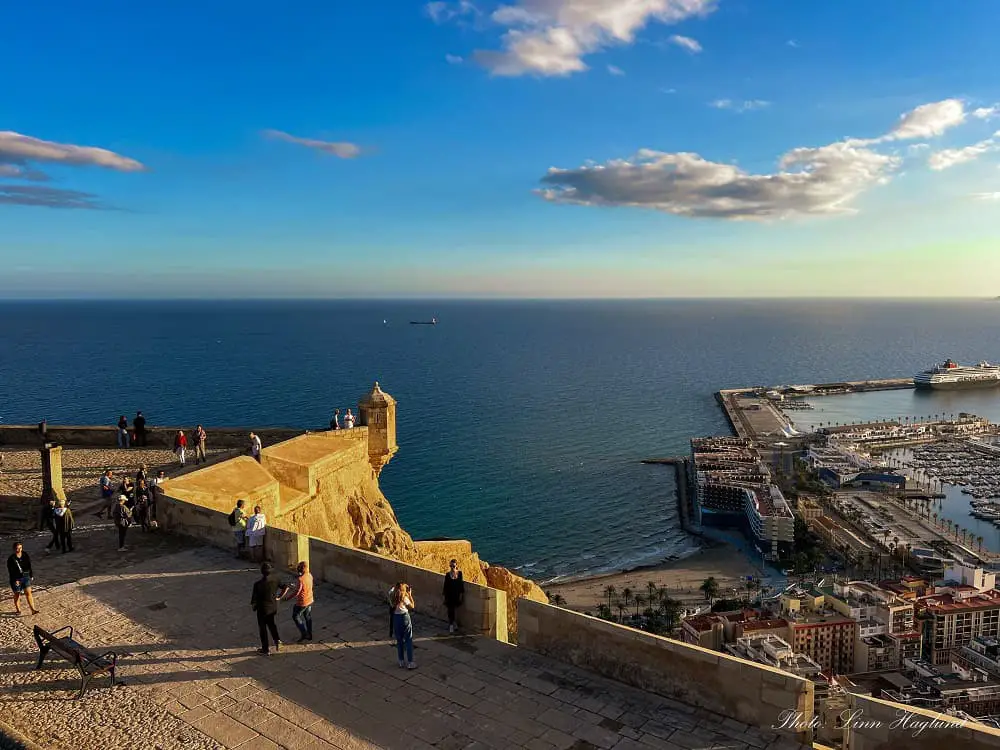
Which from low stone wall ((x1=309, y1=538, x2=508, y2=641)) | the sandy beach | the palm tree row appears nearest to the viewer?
low stone wall ((x1=309, y1=538, x2=508, y2=641))

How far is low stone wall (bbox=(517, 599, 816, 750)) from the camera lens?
6.02 metres

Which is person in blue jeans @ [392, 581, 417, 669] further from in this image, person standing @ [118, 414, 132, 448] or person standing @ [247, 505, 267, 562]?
person standing @ [118, 414, 132, 448]

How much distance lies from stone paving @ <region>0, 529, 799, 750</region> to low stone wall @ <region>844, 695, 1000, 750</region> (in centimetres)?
61

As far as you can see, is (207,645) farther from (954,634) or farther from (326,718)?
(954,634)

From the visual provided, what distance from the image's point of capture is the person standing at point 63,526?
1133cm

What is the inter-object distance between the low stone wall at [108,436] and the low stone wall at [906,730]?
18040 mm

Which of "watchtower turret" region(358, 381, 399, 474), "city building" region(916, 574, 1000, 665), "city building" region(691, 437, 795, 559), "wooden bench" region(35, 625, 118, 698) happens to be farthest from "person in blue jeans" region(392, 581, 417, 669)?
"city building" region(691, 437, 795, 559)

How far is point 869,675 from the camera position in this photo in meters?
34.8

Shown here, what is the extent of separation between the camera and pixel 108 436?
841 inches

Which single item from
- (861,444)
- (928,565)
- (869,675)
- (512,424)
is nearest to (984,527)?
(928,565)

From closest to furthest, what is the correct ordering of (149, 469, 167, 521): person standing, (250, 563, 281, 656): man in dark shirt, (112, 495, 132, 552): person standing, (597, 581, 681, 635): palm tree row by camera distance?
(250, 563, 281, 656): man in dark shirt
(112, 495, 132, 552): person standing
(149, 469, 167, 521): person standing
(597, 581, 681, 635): palm tree row

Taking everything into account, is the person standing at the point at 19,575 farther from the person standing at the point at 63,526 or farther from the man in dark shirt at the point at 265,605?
the man in dark shirt at the point at 265,605

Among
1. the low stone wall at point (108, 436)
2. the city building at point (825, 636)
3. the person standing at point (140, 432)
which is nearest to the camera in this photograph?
the person standing at point (140, 432)

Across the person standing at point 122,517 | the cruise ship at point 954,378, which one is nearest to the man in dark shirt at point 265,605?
the person standing at point 122,517
